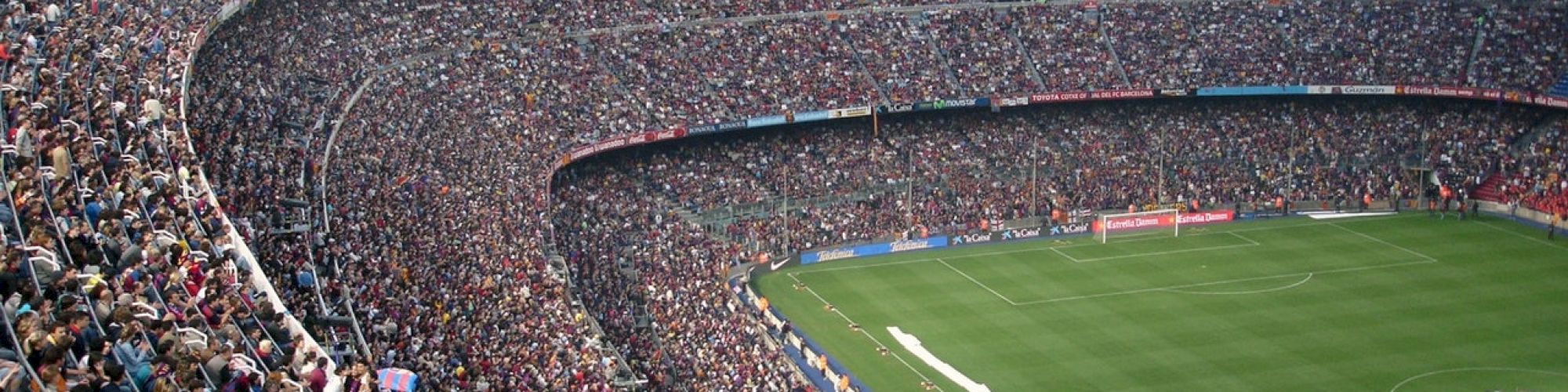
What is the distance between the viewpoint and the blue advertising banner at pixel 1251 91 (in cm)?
6750

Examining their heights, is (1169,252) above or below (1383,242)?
above

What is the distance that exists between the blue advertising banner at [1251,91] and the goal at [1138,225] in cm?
867

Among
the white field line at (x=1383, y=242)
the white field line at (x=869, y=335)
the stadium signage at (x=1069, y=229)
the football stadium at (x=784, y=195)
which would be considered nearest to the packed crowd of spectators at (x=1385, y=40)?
the football stadium at (x=784, y=195)

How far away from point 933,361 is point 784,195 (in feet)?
51.2

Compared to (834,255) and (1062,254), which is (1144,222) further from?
(834,255)

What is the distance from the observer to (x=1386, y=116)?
68.2 metres

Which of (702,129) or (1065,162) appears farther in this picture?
(1065,162)

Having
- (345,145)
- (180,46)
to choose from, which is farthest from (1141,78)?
(180,46)

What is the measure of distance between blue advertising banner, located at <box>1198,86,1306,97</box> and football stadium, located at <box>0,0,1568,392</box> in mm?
162

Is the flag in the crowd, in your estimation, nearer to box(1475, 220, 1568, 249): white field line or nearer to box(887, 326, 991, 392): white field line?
box(887, 326, 991, 392): white field line

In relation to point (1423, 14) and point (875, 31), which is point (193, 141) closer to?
point (875, 31)

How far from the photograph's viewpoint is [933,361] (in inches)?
1770

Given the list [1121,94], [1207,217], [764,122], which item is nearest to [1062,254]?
[1207,217]

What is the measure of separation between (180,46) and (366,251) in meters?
7.92
